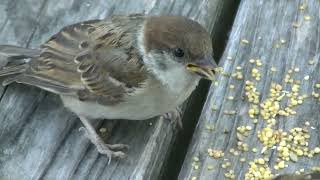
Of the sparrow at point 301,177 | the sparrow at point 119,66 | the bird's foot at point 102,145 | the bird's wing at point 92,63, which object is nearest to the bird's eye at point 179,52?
the sparrow at point 119,66

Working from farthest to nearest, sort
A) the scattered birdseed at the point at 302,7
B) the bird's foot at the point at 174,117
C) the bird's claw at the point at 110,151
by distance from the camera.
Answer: the scattered birdseed at the point at 302,7, the bird's foot at the point at 174,117, the bird's claw at the point at 110,151

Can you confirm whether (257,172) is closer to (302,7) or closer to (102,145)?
(102,145)

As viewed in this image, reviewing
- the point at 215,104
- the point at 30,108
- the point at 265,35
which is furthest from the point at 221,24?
the point at 30,108

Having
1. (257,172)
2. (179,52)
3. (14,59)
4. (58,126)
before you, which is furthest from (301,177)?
(14,59)

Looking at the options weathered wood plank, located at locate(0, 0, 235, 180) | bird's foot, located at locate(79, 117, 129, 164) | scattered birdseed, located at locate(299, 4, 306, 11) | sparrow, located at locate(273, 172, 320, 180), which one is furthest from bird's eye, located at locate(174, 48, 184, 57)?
scattered birdseed, located at locate(299, 4, 306, 11)

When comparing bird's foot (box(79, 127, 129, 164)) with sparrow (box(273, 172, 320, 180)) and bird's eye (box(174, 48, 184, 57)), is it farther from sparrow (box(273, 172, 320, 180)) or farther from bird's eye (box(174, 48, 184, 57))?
sparrow (box(273, 172, 320, 180))

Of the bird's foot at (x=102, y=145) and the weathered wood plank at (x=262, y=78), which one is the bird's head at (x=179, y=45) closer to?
the weathered wood plank at (x=262, y=78)

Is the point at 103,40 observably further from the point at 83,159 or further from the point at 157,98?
the point at 83,159
